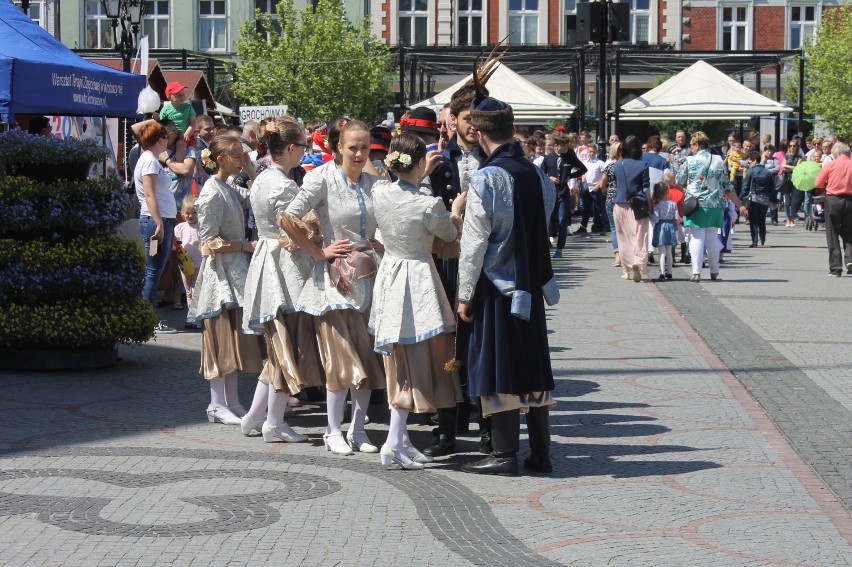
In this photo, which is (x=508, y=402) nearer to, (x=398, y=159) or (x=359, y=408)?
(x=359, y=408)

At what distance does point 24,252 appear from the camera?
1032cm

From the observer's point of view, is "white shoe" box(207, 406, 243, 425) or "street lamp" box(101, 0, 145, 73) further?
"street lamp" box(101, 0, 145, 73)

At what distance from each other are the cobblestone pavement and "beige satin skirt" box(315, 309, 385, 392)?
0.42 m

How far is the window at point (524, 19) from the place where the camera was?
58.9 meters

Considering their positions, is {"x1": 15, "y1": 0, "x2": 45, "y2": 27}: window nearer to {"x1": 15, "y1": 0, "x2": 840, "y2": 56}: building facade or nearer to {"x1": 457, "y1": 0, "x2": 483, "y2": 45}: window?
{"x1": 15, "y1": 0, "x2": 840, "y2": 56}: building facade

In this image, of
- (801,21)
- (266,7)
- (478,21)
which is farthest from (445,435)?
(801,21)

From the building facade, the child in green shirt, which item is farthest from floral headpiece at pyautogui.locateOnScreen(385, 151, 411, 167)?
the building facade

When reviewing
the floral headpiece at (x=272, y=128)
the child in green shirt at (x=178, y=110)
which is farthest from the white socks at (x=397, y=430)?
the child in green shirt at (x=178, y=110)

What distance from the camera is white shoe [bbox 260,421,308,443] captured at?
7.93 metres

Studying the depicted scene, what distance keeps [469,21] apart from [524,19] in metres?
2.29

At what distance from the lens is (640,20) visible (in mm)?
60375

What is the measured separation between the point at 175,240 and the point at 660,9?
50.1m

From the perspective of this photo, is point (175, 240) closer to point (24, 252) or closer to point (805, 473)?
point (24, 252)

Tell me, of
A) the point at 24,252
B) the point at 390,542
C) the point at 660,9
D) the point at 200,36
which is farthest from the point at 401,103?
the point at 660,9
